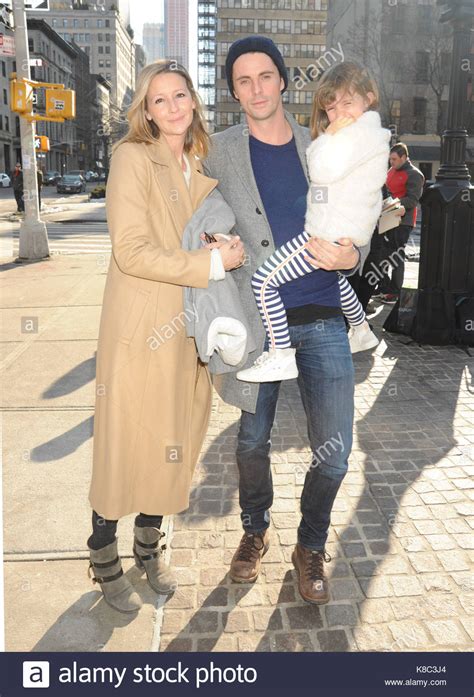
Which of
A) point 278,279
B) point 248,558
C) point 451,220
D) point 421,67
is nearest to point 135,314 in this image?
point 278,279

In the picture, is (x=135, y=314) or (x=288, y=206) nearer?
(x=135, y=314)

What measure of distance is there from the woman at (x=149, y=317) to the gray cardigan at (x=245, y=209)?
0.11 m

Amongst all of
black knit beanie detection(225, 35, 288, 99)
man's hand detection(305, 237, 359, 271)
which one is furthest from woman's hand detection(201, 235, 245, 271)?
black knit beanie detection(225, 35, 288, 99)

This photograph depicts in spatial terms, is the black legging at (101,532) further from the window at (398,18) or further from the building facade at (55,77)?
the building facade at (55,77)

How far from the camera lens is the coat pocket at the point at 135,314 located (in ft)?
8.59

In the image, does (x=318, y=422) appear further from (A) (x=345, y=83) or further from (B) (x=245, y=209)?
(A) (x=345, y=83)

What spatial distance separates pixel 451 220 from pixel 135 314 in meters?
5.68

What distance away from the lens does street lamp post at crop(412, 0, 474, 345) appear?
282 inches

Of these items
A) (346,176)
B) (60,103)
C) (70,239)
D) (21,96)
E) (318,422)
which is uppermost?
(60,103)

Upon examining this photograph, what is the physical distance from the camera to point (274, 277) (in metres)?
2.74

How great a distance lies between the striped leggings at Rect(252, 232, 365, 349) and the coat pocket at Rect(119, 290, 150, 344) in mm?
515

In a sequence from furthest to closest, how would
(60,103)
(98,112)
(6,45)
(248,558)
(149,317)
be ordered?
1. (98,112)
2. (60,103)
3. (6,45)
4. (248,558)
5. (149,317)

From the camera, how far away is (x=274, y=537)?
11.6 ft
